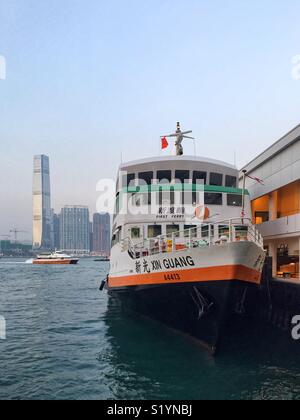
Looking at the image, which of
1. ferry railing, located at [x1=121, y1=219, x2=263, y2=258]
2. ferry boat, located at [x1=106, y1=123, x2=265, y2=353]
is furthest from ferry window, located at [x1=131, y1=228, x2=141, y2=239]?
ferry railing, located at [x1=121, y1=219, x2=263, y2=258]

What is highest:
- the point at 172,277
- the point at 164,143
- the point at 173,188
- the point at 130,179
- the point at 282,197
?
the point at 164,143

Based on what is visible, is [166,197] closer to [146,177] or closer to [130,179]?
[146,177]

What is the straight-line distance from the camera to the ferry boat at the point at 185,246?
38.1 ft

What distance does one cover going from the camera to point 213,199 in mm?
18078

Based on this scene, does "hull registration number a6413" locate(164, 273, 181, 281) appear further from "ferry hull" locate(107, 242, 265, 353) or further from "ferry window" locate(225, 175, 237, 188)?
"ferry window" locate(225, 175, 237, 188)

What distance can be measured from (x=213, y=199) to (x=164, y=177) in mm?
2912

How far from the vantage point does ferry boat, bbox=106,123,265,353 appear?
1161cm

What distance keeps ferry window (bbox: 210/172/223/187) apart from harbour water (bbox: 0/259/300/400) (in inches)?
300

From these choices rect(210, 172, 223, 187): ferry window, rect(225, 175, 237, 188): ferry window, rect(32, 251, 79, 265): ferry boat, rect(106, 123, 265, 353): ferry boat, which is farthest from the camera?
rect(32, 251, 79, 265): ferry boat

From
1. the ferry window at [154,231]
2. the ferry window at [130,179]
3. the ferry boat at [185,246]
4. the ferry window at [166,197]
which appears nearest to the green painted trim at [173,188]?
the ferry boat at [185,246]

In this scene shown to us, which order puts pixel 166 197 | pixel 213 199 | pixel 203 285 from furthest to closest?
pixel 213 199 → pixel 166 197 → pixel 203 285

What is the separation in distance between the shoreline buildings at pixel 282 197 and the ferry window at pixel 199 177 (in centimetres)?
632

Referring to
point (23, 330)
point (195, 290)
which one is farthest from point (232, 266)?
point (23, 330)

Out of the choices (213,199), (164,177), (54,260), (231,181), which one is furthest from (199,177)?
(54,260)
